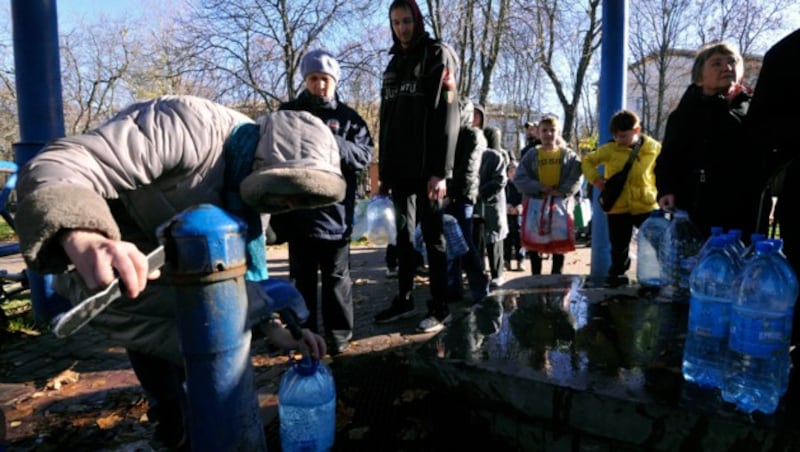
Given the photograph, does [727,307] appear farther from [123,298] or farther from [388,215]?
[388,215]

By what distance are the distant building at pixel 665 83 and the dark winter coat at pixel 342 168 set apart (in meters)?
33.1

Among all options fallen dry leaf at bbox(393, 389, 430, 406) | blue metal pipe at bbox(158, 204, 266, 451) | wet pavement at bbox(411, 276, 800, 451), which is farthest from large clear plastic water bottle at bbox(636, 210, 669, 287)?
blue metal pipe at bbox(158, 204, 266, 451)

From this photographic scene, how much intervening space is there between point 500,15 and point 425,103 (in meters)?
15.0

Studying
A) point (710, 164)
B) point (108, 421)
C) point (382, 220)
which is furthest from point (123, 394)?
point (382, 220)

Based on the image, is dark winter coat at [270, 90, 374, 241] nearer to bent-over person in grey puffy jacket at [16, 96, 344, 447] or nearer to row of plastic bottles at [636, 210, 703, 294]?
bent-over person in grey puffy jacket at [16, 96, 344, 447]

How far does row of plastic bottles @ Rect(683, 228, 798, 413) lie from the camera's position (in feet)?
5.84

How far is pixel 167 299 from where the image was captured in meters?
1.81

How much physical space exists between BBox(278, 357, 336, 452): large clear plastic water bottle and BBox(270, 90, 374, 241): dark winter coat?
56.9 inches

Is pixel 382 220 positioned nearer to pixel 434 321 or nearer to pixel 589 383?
pixel 434 321

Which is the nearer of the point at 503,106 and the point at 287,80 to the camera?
the point at 287,80

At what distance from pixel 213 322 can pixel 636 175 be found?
4.25m

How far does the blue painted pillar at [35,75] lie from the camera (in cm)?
429

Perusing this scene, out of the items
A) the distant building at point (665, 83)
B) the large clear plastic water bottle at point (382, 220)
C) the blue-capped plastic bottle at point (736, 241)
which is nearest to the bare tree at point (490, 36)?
the large clear plastic water bottle at point (382, 220)

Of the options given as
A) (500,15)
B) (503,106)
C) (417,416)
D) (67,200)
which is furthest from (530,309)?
(503,106)
